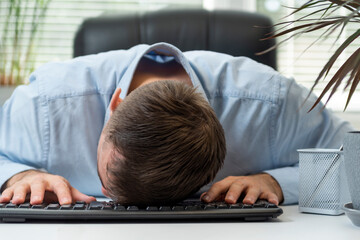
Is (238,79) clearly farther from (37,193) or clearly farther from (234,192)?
(37,193)

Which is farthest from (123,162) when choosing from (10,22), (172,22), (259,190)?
(10,22)

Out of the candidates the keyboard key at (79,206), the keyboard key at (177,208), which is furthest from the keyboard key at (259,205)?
the keyboard key at (79,206)

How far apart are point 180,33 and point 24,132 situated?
1.82 ft

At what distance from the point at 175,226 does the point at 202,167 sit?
0.38 ft

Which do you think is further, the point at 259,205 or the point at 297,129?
the point at 297,129

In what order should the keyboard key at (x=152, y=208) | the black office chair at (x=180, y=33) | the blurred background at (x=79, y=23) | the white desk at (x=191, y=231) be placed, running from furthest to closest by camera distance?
the blurred background at (x=79, y=23) → the black office chair at (x=180, y=33) → the keyboard key at (x=152, y=208) → the white desk at (x=191, y=231)

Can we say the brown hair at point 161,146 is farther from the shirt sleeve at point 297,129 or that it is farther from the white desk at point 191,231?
the shirt sleeve at point 297,129

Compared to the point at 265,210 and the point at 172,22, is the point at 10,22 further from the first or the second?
the point at 265,210

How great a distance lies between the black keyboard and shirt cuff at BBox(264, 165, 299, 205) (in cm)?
21

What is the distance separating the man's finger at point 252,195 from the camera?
0.81 metres

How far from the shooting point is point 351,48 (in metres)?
2.30

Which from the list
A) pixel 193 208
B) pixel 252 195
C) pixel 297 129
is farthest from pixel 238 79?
pixel 193 208

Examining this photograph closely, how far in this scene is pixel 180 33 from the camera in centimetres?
144

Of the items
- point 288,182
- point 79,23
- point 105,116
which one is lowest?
point 288,182
